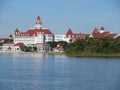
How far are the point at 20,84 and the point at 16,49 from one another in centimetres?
7763

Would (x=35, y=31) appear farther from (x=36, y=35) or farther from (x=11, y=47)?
(x=11, y=47)

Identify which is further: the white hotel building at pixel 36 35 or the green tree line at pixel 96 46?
the white hotel building at pixel 36 35

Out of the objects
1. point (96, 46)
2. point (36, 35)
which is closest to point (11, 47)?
point (36, 35)

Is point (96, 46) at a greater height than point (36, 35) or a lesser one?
lesser

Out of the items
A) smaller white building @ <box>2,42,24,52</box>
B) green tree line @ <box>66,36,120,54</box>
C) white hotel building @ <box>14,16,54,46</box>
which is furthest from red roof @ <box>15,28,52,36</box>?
green tree line @ <box>66,36,120,54</box>

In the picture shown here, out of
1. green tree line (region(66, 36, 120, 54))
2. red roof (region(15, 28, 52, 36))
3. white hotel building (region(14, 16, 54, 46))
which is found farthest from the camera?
red roof (region(15, 28, 52, 36))

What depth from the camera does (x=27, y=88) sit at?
54.4 ft

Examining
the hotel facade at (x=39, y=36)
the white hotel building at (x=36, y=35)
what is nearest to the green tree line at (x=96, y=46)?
the hotel facade at (x=39, y=36)

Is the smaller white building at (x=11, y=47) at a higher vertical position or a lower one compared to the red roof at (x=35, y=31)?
lower

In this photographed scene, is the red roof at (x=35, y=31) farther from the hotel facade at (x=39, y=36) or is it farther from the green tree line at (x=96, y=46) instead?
the green tree line at (x=96, y=46)

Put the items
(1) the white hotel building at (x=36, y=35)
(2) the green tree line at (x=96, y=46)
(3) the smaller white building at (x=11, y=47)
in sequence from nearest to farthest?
(2) the green tree line at (x=96, y=46)
(3) the smaller white building at (x=11, y=47)
(1) the white hotel building at (x=36, y=35)

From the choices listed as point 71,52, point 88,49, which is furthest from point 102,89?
point 71,52

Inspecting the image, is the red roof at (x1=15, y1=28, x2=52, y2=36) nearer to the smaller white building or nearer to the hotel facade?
the hotel facade

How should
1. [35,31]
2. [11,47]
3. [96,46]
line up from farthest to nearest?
[11,47], [35,31], [96,46]
